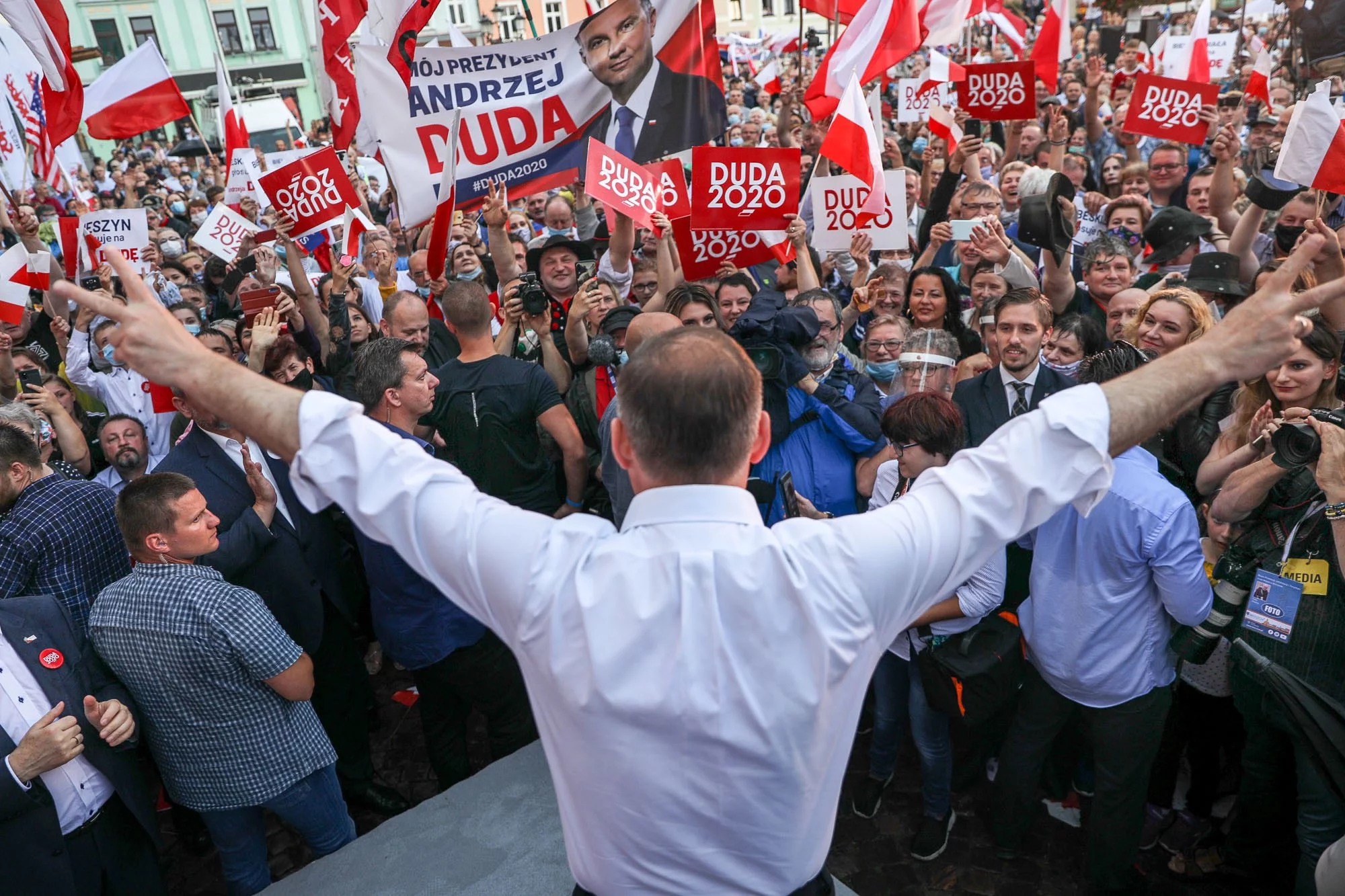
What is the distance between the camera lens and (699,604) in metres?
1.36

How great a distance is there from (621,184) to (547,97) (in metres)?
0.89

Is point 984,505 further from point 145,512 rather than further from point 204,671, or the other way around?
point 145,512

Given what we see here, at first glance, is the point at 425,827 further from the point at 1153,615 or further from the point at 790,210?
the point at 790,210

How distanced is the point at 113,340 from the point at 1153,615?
2.96m

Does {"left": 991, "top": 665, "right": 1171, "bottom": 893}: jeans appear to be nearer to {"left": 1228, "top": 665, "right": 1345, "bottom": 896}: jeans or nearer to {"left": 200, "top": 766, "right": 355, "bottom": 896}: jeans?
{"left": 1228, "top": 665, "right": 1345, "bottom": 896}: jeans

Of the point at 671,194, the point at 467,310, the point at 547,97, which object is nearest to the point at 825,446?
the point at 467,310

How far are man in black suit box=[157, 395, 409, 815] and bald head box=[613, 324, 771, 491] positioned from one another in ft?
8.32

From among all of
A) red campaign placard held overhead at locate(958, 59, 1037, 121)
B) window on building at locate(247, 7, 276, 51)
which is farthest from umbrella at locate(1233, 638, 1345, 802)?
window on building at locate(247, 7, 276, 51)

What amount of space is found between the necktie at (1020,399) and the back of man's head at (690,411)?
2.85 meters

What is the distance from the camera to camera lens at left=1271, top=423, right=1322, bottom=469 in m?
2.65

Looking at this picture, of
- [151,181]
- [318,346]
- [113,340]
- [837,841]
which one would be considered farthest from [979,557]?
[151,181]

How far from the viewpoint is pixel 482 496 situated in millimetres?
1518

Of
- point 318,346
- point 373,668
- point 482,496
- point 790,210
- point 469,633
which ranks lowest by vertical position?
point 373,668

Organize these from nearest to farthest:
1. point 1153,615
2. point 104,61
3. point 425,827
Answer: point 425,827, point 1153,615, point 104,61
